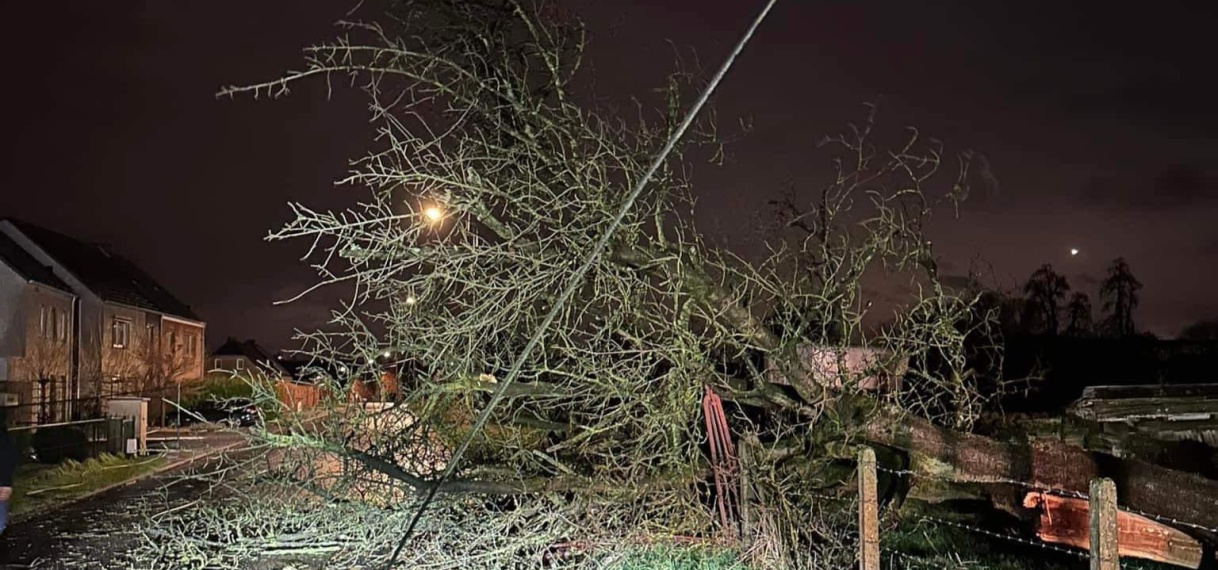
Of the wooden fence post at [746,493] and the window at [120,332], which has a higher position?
the window at [120,332]

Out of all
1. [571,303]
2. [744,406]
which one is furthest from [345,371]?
[744,406]

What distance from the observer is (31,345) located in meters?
25.8

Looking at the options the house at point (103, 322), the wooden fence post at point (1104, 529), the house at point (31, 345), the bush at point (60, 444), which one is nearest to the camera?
the wooden fence post at point (1104, 529)

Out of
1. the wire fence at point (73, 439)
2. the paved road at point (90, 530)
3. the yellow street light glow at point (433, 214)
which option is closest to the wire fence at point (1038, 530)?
the yellow street light glow at point (433, 214)

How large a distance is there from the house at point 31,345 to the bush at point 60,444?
502 centimetres

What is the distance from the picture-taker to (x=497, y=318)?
714cm

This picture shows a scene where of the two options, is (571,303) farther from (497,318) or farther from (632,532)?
(632,532)

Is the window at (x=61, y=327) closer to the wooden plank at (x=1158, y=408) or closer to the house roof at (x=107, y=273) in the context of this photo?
the house roof at (x=107, y=273)

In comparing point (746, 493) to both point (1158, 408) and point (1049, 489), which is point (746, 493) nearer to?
point (1049, 489)

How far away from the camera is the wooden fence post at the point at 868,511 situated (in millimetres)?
6496

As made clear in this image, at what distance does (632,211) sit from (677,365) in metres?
1.12

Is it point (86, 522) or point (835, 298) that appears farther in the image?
point (86, 522)

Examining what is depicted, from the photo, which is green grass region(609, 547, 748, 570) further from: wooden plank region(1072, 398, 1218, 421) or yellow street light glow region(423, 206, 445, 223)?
wooden plank region(1072, 398, 1218, 421)

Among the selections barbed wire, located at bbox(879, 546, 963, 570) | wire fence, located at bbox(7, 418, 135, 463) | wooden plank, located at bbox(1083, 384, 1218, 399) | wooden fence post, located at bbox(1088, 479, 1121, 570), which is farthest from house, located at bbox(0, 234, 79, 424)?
wooden fence post, located at bbox(1088, 479, 1121, 570)
